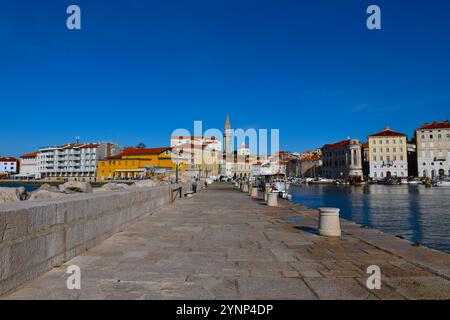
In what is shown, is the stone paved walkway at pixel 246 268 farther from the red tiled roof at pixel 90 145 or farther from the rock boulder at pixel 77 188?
the red tiled roof at pixel 90 145

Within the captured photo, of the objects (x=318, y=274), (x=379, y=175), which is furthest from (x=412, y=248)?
(x=379, y=175)

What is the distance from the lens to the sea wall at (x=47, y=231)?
4.14 metres

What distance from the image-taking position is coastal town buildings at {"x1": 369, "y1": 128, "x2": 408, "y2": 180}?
111750 mm

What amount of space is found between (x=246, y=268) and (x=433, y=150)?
12221cm

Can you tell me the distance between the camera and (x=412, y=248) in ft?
24.5

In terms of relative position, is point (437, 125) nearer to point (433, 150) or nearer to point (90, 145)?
point (433, 150)

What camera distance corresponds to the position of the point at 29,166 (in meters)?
139

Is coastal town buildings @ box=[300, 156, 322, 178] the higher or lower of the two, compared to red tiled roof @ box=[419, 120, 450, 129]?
lower

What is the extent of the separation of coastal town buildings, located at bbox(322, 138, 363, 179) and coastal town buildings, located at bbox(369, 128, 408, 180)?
464cm

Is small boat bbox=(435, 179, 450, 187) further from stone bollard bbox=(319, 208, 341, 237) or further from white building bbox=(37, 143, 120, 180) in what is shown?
white building bbox=(37, 143, 120, 180)

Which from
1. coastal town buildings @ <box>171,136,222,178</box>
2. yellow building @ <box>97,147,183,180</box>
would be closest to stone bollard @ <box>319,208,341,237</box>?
coastal town buildings @ <box>171,136,222,178</box>

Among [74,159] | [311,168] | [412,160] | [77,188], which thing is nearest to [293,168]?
[311,168]
